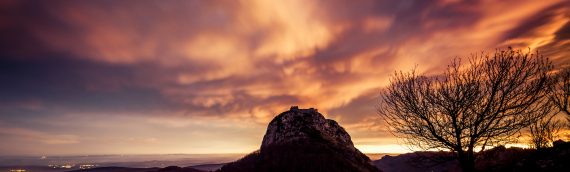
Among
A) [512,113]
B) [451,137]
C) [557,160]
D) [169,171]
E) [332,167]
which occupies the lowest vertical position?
[169,171]

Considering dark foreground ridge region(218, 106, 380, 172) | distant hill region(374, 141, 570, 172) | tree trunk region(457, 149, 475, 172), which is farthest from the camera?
dark foreground ridge region(218, 106, 380, 172)

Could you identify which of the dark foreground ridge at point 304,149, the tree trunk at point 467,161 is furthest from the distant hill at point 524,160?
the dark foreground ridge at point 304,149

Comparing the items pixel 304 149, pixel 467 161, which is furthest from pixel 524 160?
pixel 304 149

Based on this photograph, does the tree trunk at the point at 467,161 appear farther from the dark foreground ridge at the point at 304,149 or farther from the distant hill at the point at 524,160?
the dark foreground ridge at the point at 304,149

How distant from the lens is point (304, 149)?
36.7m

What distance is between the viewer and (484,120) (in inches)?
630

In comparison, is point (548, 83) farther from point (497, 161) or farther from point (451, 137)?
point (497, 161)

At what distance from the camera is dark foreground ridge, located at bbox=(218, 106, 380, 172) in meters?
32.7

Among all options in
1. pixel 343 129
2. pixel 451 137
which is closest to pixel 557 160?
pixel 451 137

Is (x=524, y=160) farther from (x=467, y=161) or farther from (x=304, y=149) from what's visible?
(x=304, y=149)

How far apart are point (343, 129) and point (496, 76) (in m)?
32.6

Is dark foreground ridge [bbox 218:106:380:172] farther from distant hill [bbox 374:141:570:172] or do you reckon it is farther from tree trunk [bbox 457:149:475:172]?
tree trunk [bbox 457:149:475:172]

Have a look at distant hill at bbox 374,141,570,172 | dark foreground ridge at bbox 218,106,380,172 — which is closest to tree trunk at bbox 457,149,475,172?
distant hill at bbox 374,141,570,172

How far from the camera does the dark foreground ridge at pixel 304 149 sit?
32719 millimetres
